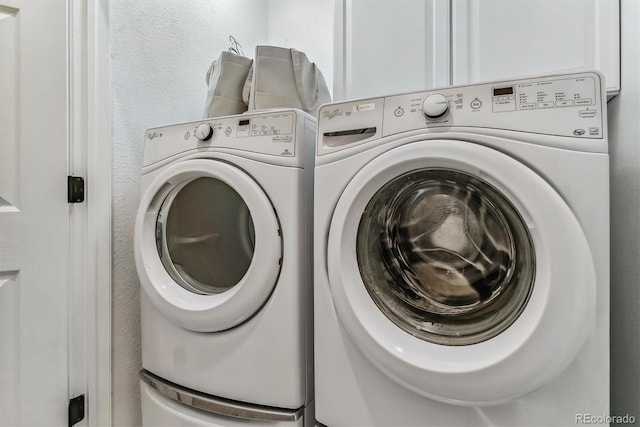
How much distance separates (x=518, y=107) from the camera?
639 millimetres

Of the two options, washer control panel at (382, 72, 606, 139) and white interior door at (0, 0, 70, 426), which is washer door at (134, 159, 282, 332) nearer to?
white interior door at (0, 0, 70, 426)

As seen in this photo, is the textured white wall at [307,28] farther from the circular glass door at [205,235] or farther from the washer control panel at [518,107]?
the washer control panel at [518,107]

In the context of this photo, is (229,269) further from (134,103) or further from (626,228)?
(626,228)

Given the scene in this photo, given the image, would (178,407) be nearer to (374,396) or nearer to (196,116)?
(374,396)

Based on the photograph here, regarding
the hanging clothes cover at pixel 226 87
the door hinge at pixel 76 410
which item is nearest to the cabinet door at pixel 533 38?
the hanging clothes cover at pixel 226 87

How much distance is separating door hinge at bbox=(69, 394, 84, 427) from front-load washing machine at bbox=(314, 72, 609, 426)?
0.76 meters

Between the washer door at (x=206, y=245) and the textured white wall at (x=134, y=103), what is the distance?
23cm

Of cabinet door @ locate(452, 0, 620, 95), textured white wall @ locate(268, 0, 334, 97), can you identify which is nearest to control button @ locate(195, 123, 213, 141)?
cabinet door @ locate(452, 0, 620, 95)

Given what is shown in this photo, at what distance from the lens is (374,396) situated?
2.39 ft

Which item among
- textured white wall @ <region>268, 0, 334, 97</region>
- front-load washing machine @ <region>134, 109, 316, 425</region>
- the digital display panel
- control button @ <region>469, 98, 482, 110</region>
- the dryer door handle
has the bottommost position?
the dryer door handle

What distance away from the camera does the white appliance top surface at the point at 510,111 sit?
0.60 meters

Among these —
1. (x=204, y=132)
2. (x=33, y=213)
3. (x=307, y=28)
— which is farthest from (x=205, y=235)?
(x=307, y=28)

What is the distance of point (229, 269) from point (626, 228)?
1036mm

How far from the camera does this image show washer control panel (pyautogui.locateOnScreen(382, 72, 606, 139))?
0.60 m
